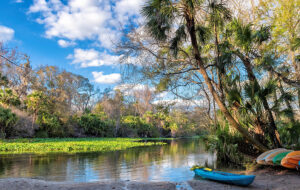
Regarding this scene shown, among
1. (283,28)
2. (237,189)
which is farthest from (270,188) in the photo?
(283,28)

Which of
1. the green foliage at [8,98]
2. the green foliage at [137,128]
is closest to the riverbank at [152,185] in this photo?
the green foliage at [8,98]

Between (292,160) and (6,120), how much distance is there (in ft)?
76.6

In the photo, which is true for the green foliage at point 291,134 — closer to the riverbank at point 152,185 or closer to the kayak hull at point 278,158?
the kayak hull at point 278,158

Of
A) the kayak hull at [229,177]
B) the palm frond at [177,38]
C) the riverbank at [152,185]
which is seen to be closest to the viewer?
the riverbank at [152,185]

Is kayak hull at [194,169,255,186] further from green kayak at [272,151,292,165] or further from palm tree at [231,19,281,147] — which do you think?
palm tree at [231,19,281,147]

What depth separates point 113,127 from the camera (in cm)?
3562

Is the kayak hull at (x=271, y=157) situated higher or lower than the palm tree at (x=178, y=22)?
lower

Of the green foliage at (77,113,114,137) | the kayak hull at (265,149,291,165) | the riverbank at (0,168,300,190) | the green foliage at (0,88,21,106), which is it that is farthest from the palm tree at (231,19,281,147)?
the green foliage at (77,113,114,137)

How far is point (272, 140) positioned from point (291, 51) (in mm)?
4289

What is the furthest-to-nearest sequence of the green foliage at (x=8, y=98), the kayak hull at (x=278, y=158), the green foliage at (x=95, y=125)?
the green foliage at (x=95, y=125) < the green foliage at (x=8, y=98) < the kayak hull at (x=278, y=158)

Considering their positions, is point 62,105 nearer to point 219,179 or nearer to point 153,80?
point 153,80

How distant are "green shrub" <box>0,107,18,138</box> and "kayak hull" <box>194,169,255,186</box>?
2071cm

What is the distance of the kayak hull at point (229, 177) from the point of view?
5.75m

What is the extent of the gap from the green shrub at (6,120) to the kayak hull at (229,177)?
20708mm
